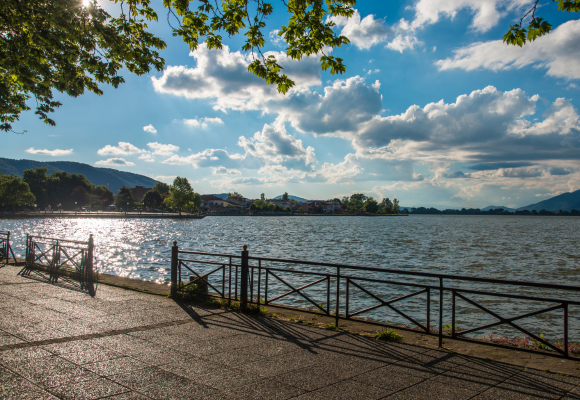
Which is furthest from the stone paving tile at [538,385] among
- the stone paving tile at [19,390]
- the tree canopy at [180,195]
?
the tree canopy at [180,195]

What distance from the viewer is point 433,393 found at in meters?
4.34

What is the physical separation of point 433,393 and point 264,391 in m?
2.18

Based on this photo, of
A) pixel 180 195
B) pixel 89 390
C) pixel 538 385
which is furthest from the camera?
pixel 180 195

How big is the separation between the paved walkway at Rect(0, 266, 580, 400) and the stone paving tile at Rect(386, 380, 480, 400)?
0.5 inches

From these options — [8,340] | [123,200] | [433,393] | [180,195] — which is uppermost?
[180,195]

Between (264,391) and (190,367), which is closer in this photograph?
(264,391)

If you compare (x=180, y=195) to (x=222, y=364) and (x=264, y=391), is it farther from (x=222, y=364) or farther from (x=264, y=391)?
(x=264, y=391)

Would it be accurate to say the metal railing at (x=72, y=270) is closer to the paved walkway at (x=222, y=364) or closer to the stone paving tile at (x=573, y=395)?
the paved walkway at (x=222, y=364)

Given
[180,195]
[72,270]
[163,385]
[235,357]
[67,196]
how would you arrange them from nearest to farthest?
[163,385], [235,357], [72,270], [180,195], [67,196]

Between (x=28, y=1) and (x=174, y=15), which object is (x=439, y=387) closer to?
(x=174, y=15)

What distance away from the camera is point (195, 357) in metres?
5.41

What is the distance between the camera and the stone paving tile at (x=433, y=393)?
4.23m

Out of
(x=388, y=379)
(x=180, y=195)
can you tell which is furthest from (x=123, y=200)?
(x=388, y=379)

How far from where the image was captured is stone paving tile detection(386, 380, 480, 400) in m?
4.23
